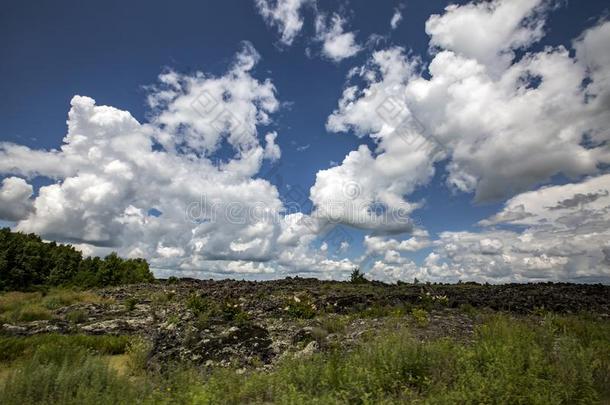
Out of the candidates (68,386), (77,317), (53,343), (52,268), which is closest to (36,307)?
(77,317)

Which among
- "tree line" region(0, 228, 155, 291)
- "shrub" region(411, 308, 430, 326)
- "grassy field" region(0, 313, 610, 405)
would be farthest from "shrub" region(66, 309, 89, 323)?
"tree line" region(0, 228, 155, 291)

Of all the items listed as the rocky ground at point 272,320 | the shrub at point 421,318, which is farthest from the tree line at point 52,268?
the shrub at point 421,318

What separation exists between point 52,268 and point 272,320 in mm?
50233

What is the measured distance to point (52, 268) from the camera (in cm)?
5331

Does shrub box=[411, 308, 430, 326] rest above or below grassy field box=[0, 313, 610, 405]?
above

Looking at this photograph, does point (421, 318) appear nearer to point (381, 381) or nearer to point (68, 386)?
point (381, 381)

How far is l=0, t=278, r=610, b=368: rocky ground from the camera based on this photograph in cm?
1085

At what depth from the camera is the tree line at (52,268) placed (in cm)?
4531

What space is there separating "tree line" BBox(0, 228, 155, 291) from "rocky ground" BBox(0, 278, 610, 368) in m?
25.2

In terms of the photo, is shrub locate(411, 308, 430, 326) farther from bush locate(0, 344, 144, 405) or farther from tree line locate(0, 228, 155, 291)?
tree line locate(0, 228, 155, 291)

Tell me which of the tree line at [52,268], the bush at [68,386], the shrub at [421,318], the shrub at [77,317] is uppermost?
the tree line at [52,268]

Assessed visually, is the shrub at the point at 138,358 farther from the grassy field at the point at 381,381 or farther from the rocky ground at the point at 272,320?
the grassy field at the point at 381,381

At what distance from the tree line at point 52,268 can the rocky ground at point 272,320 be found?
2519 cm

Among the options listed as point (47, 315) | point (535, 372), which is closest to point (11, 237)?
point (47, 315)
